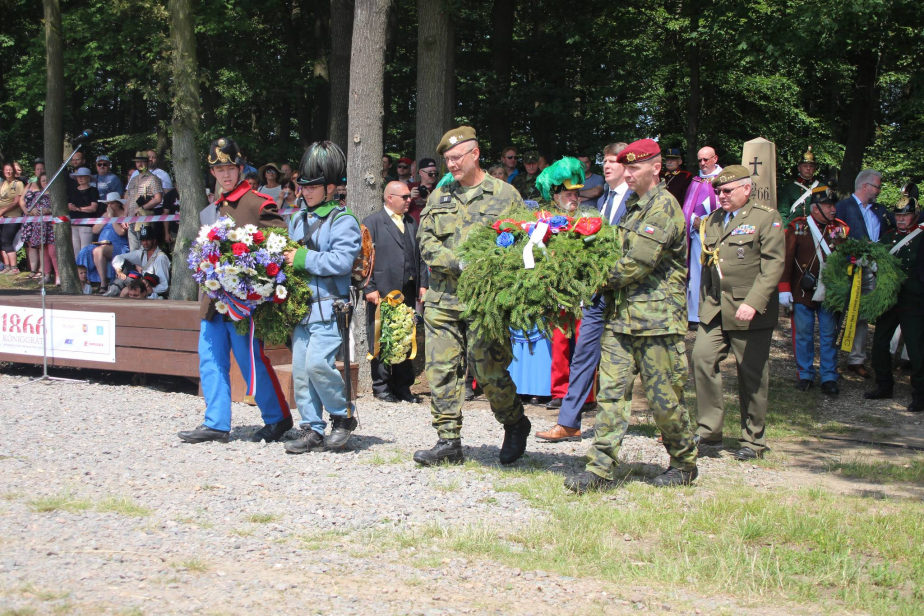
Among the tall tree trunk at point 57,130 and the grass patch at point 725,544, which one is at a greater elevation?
the tall tree trunk at point 57,130

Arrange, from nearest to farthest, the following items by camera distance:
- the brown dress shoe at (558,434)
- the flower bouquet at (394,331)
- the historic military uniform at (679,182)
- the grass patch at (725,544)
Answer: the grass patch at (725,544) < the brown dress shoe at (558,434) < the flower bouquet at (394,331) < the historic military uniform at (679,182)

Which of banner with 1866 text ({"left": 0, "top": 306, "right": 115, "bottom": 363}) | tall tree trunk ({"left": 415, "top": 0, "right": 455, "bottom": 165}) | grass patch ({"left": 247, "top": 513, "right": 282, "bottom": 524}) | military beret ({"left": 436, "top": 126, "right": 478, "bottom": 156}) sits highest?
tall tree trunk ({"left": 415, "top": 0, "right": 455, "bottom": 165})

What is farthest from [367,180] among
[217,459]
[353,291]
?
[217,459]

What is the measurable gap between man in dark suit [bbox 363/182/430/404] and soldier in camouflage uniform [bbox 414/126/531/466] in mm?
3425

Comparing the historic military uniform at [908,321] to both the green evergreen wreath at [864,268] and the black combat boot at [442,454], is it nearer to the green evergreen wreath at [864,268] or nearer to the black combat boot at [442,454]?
the green evergreen wreath at [864,268]

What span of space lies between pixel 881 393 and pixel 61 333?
9.32 m

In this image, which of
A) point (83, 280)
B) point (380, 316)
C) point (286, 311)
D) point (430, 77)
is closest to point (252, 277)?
point (286, 311)

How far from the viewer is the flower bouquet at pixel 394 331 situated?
32.0ft

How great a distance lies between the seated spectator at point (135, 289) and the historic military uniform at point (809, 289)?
9.06m

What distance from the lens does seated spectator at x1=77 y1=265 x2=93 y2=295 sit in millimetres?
16922

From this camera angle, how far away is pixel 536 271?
580 centimetres

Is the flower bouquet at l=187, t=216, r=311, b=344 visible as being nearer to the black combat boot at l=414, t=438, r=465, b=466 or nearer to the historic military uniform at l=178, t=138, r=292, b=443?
the historic military uniform at l=178, t=138, r=292, b=443

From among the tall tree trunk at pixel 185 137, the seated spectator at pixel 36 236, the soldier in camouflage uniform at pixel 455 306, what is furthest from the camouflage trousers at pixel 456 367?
the seated spectator at pixel 36 236

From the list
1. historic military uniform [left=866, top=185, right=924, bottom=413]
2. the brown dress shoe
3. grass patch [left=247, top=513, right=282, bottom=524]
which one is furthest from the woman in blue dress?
historic military uniform [left=866, top=185, right=924, bottom=413]
